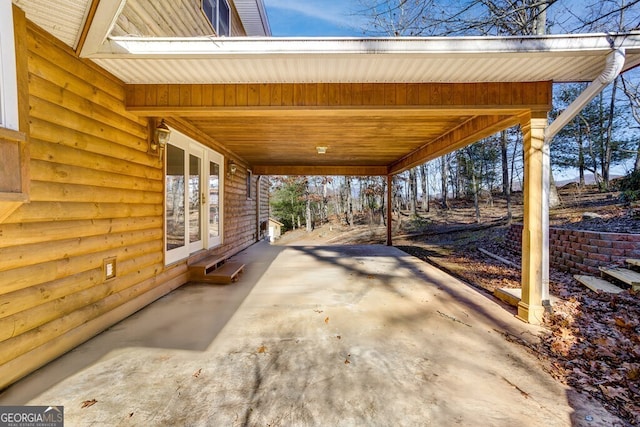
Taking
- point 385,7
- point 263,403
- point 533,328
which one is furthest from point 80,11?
point 533,328

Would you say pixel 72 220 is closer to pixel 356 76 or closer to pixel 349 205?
pixel 356 76

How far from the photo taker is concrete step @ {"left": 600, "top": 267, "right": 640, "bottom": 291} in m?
3.52

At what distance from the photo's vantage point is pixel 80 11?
6.84 ft

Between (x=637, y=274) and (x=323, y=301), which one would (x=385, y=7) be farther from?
(x=637, y=274)

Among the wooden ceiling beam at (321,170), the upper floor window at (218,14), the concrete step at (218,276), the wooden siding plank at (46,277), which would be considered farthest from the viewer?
the wooden ceiling beam at (321,170)

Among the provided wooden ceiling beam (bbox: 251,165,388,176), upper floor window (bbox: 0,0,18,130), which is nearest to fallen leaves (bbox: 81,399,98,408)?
upper floor window (bbox: 0,0,18,130)

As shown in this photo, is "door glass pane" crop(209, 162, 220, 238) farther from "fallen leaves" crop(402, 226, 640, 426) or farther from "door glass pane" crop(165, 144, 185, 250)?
"fallen leaves" crop(402, 226, 640, 426)

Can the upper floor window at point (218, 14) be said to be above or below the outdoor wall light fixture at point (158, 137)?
above

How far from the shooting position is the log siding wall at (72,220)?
1.94 m

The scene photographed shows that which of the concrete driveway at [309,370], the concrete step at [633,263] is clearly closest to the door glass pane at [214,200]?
the concrete driveway at [309,370]

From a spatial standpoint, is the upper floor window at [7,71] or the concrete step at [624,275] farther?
the concrete step at [624,275]

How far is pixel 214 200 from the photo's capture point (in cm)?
573

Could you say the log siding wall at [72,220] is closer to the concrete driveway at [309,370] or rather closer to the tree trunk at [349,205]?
the concrete driveway at [309,370]

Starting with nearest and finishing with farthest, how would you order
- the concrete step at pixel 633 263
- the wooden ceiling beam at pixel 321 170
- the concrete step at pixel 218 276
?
the concrete step at pixel 633 263, the concrete step at pixel 218 276, the wooden ceiling beam at pixel 321 170
